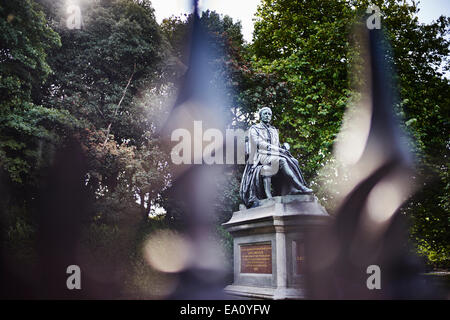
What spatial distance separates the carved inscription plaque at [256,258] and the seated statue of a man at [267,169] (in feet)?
3.31

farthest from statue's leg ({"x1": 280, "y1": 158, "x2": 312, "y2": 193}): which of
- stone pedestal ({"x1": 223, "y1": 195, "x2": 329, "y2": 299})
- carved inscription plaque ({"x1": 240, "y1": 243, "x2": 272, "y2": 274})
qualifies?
carved inscription plaque ({"x1": 240, "y1": 243, "x2": 272, "y2": 274})

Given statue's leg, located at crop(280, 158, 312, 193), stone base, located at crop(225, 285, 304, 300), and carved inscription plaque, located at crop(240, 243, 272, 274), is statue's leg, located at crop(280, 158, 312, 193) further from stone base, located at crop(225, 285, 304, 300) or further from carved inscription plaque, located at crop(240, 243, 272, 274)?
stone base, located at crop(225, 285, 304, 300)

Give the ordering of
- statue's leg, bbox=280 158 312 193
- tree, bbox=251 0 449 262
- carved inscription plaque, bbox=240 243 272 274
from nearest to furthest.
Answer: carved inscription plaque, bbox=240 243 272 274
statue's leg, bbox=280 158 312 193
tree, bbox=251 0 449 262

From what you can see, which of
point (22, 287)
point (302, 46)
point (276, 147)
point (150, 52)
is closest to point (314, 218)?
point (276, 147)

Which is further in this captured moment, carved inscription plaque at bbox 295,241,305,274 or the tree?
the tree

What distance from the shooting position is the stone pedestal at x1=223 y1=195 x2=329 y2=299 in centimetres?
814

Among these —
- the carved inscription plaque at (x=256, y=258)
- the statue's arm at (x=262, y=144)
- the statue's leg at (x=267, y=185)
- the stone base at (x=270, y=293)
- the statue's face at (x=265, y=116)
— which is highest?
the statue's face at (x=265, y=116)

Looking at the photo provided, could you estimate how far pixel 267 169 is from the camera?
936 centimetres

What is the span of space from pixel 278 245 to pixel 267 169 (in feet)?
6.16

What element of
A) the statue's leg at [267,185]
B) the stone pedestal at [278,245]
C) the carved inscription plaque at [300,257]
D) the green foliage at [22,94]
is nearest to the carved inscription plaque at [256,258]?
the stone pedestal at [278,245]

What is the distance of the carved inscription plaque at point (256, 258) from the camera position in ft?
28.1

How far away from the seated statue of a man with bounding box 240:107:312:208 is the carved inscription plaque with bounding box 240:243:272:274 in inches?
39.7

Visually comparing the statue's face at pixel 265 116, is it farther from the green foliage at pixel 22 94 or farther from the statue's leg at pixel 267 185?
the green foliage at pixel 22 94
